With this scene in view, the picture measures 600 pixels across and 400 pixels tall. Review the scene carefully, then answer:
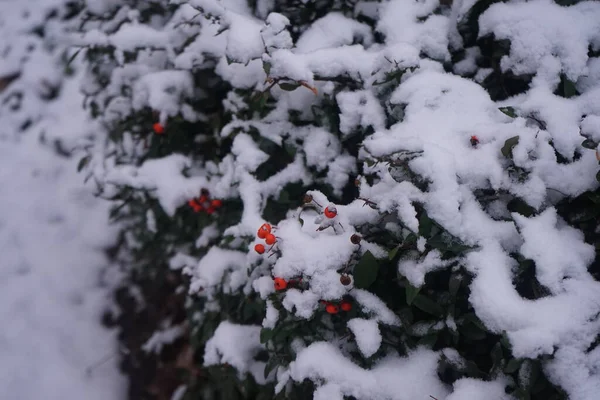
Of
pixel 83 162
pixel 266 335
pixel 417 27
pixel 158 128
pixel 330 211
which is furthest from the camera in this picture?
pixel 83 162

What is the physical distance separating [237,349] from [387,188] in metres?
0.90

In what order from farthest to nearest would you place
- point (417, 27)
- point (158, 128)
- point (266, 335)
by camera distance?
point (158, 128) < point (417, 27) < point (266, 335)

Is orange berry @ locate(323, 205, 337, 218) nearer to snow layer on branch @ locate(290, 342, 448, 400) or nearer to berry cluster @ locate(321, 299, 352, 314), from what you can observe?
berry cluster @ locate(321, 299, 352, 314)

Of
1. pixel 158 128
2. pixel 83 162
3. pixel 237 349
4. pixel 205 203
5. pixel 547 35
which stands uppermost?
pixel 547 35

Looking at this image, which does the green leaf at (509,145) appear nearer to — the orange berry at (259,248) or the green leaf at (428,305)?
the green leaf at (428,305)

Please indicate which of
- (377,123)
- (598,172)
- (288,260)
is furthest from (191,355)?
(598,172)

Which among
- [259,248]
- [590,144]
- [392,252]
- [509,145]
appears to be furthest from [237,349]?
[590,144]

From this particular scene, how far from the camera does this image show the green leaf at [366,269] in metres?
1.32

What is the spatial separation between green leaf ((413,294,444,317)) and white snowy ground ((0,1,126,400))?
6.85 ft

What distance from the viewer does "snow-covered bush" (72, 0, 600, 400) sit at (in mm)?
1237

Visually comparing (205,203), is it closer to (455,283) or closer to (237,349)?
(237,349)

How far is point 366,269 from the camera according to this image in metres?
1.33

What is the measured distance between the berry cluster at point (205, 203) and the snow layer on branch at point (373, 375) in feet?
2.45

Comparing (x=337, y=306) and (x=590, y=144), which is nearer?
(x=590, y=144)
